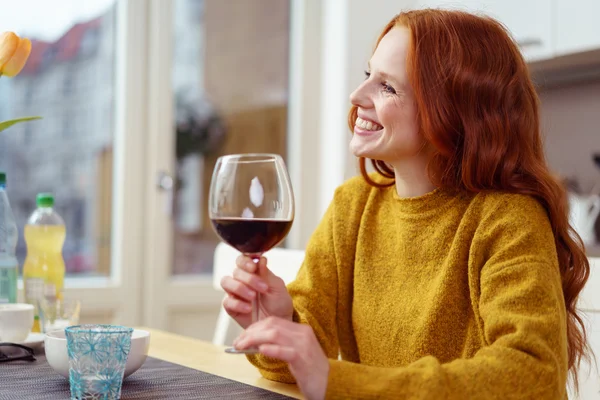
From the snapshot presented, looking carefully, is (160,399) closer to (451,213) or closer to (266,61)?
(451,213)

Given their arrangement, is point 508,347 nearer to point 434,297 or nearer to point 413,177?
point 434,297

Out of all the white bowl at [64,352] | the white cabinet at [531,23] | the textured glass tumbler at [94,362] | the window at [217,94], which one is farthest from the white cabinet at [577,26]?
the textured glass tumbler at [94,362]

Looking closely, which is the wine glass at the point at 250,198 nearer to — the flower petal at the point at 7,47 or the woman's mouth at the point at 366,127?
the woman's mouth at the point at 366,127

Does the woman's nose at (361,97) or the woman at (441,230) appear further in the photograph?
the woman's nose at (361,97)

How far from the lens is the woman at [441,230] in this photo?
947 millimetres

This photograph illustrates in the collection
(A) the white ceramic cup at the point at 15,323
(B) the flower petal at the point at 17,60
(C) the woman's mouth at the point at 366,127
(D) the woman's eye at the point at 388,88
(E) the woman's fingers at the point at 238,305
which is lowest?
(A) the white ceramic cup at the point at 15,323

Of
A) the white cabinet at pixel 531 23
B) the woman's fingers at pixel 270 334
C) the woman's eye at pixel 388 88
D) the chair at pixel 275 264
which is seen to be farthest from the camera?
the white cabinet at pixel 531 23

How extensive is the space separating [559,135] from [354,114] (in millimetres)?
1955

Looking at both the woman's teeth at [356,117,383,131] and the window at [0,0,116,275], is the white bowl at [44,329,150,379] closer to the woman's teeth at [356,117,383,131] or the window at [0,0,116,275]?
the woman's teeth at [356,117,383,131]

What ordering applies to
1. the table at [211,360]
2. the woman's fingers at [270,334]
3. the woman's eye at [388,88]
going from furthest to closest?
the woman's eye at [388,88] → the table at [211,360] → the woman's fingers at [270,334]

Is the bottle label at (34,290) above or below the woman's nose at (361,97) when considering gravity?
below

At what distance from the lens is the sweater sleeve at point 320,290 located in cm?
117

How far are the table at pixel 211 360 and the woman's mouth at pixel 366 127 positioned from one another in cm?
40

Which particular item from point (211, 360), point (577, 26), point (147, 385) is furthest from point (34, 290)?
point (577, 26)
